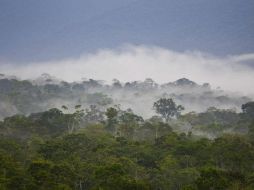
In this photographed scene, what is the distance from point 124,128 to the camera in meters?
73.9

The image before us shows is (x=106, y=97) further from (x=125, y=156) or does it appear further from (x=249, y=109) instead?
(x=125, y=156)

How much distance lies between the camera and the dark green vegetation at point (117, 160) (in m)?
35.6

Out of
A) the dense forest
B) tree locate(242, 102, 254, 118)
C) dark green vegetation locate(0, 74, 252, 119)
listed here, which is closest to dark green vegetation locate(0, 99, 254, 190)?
the dense forest

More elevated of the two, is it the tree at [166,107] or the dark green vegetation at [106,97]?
the dark green vegetation at [106,97]

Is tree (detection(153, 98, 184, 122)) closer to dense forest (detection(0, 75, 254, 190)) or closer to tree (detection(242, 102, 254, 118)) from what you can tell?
dense forest (detection(0, 75, 254, 190))

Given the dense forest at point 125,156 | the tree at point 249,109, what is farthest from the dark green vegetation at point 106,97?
the tree at point 249,109

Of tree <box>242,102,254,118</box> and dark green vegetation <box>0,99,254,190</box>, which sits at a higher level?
tree <box>242,102,254,118</box>

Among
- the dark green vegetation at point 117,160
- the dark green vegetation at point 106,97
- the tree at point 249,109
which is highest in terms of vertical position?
the dark green vegetation at point 106,97

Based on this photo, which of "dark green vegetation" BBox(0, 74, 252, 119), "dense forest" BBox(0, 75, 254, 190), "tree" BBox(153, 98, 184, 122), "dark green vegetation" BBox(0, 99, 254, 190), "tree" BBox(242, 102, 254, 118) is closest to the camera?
"dark green vegetation" BBox(0, 99, 254, 190)

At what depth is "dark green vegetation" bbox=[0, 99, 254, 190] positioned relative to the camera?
3559 centimetres

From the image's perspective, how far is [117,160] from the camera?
46.1 meters

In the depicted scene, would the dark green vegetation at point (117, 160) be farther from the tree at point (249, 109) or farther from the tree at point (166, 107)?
the tree at point (166, 107)

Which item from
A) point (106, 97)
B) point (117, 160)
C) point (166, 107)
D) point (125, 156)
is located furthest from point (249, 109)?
point (106, 97)

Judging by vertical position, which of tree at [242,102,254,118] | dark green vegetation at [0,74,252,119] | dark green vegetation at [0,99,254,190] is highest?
dark green vegetation at [0,74,252,119]
